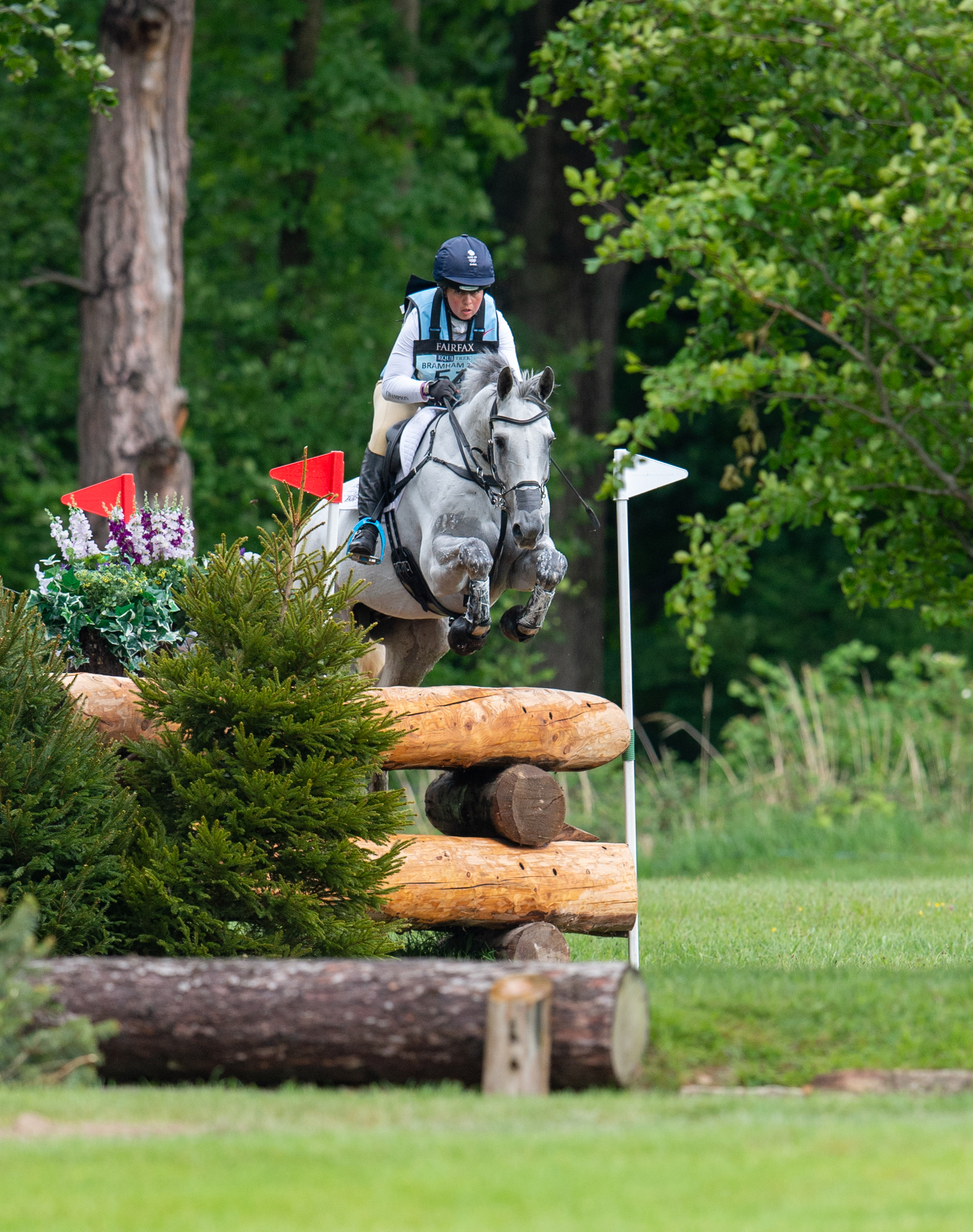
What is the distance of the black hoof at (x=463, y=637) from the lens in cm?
791

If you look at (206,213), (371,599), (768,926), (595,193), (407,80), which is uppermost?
(407,80)

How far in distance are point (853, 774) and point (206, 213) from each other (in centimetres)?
1200

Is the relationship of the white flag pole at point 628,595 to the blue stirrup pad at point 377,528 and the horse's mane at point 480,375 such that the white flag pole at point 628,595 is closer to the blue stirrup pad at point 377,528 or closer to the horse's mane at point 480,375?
the horse's mane at point 480,375

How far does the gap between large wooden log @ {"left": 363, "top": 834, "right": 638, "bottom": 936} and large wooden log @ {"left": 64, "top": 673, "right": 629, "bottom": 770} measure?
44cm

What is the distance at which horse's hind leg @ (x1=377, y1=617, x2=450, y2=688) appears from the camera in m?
9.27

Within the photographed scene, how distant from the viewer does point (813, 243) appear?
10828 millimetres

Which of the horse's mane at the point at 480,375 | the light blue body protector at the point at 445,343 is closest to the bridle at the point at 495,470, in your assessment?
the horse's mane at the point at 480,375

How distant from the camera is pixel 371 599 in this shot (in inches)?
345

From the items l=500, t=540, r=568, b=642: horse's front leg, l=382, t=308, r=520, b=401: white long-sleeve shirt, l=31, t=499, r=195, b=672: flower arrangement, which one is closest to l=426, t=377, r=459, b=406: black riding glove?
l=382, t=308, r=520, b=401: white long-sleeve shirt

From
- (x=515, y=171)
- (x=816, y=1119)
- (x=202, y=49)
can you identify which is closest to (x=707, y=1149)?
(x=816, y=1119)

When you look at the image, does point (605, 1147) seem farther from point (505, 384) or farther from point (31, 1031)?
point (505, 384)

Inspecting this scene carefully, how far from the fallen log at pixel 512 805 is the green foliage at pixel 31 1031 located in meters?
3.24

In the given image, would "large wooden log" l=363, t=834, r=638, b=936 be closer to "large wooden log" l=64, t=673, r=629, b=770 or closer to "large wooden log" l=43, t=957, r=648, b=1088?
"large wooden log" l=64, t=673, r=629, b=770

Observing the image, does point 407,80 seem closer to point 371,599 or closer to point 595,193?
point 595,193
